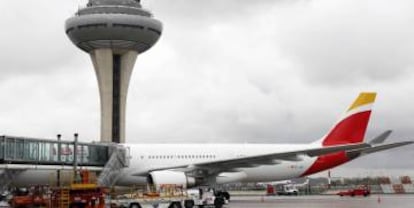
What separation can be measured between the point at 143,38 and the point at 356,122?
178ft

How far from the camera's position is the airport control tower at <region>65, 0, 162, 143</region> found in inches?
3501

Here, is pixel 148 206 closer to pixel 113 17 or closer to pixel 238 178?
pixel 238 178

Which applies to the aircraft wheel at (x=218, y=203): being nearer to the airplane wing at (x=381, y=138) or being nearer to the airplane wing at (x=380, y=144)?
the airplane wing at (x=380, y=144)

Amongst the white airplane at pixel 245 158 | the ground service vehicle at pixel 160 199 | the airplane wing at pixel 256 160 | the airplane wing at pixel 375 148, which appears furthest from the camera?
the airplane wing at pixel 375 148

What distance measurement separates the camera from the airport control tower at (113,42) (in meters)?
88.9

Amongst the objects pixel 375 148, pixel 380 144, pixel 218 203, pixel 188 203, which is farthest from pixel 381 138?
pixel 188 203

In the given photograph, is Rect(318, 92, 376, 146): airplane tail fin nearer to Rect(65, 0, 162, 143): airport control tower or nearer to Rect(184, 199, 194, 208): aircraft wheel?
Rect(184, 199, 194, 208): aircraft wheel

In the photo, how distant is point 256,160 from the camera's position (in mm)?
34344

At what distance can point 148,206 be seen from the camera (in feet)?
89.8

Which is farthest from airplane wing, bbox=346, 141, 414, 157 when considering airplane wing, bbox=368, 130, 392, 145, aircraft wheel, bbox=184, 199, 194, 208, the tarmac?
aircraft wheel, bbox=184, 199, 194, 208

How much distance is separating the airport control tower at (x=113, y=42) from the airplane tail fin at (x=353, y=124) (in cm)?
5303

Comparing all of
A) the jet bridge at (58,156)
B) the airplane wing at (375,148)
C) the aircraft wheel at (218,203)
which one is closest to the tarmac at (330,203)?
the aircraft wheel at (218,203)

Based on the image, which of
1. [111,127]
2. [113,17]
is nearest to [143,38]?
[113,17]

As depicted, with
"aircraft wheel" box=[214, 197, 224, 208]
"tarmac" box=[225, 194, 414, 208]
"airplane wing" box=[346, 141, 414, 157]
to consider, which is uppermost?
"airplane wing" box=[346, 141, 414, 157]
